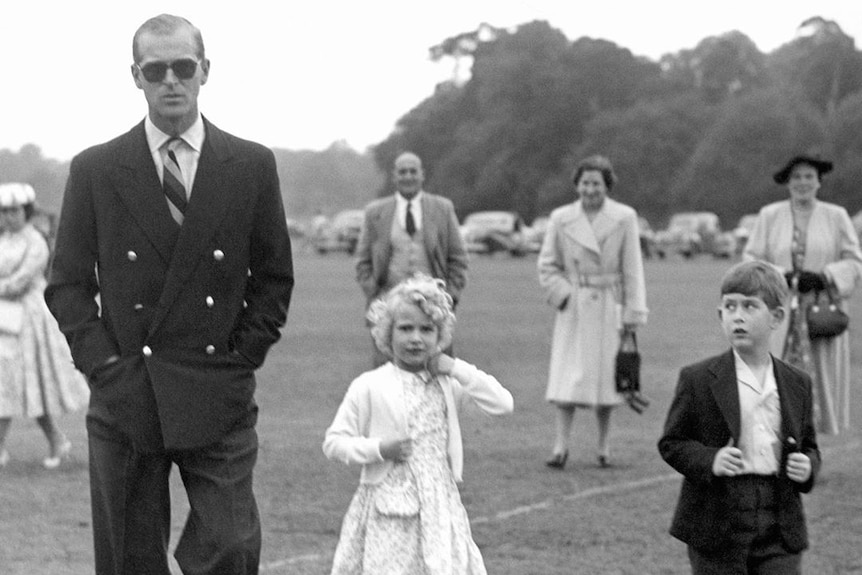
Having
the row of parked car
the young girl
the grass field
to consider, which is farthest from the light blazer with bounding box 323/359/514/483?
the row of parked car

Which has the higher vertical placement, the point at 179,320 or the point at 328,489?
the point at 179,320

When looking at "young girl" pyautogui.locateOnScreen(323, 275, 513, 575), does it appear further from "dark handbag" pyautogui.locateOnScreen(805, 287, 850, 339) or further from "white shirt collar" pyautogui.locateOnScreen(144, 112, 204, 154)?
"dark handbag" pyautogui.locateOnScreen(805, 287, 850, 339)

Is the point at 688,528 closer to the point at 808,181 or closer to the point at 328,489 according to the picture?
the point at 328,489

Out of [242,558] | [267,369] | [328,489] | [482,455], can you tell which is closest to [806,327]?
[482,455]

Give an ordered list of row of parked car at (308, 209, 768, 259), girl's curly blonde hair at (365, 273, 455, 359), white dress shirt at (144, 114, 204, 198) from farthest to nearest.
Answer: row of parked car at (308, 209, 768, 259) < girl's curly blonde hair at (365, 273, 455, 359) < white dress shirt at (144, 114, 204, 198)

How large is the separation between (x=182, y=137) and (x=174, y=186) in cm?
16

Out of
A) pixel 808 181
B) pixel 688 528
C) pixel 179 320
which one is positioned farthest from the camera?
pixel 808 181

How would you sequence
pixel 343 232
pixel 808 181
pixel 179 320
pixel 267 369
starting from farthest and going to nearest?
1. pixel 343 232
2. pixel 267 369
3. pixel 808 181
4. pixel 179 320

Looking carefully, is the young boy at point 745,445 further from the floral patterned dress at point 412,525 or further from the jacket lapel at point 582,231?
the jacket lapel at point 582,231

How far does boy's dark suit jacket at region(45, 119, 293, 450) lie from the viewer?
5359 mm

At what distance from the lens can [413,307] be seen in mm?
6020

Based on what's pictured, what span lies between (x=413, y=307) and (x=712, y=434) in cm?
106

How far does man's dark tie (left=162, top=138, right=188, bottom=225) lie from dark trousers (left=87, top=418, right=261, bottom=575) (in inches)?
27.1

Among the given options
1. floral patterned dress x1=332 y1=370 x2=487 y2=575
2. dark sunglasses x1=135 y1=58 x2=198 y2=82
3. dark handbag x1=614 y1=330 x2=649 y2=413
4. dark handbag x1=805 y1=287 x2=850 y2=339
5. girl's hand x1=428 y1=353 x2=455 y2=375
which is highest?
dark sunglasses x1=135 y1=58 x2=198 y2=82
